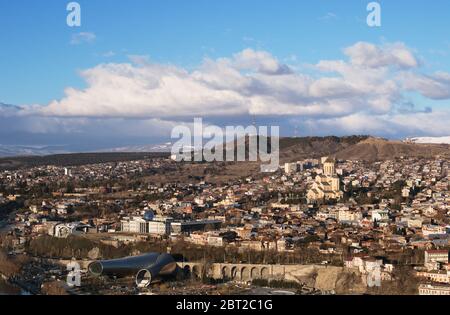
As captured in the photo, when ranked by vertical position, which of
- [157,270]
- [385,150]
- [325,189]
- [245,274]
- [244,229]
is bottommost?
[245,274]

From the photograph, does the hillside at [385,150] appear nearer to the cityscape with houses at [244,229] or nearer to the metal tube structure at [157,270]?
the cityscape with houses at [244,229]

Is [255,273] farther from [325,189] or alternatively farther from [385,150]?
[385,150]

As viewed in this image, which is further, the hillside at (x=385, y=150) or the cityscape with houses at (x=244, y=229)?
the hillside at (x=385, y=150)

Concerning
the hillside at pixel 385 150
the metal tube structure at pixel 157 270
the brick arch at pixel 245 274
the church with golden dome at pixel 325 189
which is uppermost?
the hillside at pixel 385 150

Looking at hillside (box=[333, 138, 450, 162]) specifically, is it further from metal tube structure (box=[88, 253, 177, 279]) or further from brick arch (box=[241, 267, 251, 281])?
metal tube structure (box=[88, 253, 177, 279])

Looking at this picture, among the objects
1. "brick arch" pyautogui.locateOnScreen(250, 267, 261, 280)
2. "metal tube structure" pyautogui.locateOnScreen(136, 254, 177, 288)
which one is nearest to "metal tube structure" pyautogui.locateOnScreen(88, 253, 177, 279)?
"metal tube structure" pyautogui.locateOnScreen(136, 254, 177, 288)

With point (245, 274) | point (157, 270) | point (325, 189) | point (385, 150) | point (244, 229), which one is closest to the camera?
point (157, 270)

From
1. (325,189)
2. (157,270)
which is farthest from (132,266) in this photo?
(325,189)

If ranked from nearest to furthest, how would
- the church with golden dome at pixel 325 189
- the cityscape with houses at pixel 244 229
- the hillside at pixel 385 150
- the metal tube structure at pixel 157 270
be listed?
the metal tube structure at pixel 157 270 < the cityscape with houses at pixel 244 229 < the church with golden dome at pixel 325 189 < the hillside at pixel 385 150

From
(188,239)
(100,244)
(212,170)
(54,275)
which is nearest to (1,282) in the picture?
(54,275)

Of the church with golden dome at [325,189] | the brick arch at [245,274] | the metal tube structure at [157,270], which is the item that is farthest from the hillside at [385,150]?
the metal tube structure at [157,270]
